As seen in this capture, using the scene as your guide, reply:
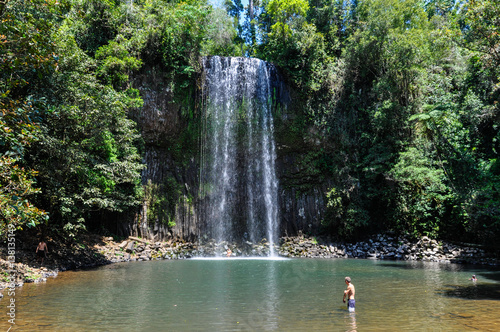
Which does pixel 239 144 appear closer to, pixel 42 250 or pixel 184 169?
pixel 184 169

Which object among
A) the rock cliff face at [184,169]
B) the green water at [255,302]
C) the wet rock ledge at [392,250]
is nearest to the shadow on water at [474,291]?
the green water at [255,302]

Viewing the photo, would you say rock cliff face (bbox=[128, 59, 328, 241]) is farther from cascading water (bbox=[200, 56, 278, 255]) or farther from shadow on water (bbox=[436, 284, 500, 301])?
shadow on water (bbox=[436, 284, 500, 301])

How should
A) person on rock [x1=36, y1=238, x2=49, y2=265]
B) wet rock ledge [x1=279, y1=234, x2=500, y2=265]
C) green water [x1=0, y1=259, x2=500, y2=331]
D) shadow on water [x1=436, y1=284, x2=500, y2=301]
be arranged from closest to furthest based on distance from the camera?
green water [x1=0, y1=259, x2=500, y2=331] < shadow on water [x1=436, y1=284, x2=500, y2=301] < person on rock [x1=36, y1=238, x2=49, y2=265] < wet rock ledge [x1=279, y1=234, x2=500, y2=265]

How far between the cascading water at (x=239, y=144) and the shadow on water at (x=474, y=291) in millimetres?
14324

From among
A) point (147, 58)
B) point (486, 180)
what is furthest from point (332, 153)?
point (147, 58)

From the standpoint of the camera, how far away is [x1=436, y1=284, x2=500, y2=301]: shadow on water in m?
9.45

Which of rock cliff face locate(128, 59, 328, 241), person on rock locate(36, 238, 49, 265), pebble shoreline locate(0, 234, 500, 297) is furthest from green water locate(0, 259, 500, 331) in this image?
rock cliff face locate(128, 59, 328, 241)

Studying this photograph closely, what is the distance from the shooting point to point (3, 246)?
1223 cm

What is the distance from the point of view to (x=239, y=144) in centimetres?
2505

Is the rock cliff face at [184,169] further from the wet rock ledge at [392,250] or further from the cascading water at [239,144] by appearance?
the wet rock ledge at [392,250]

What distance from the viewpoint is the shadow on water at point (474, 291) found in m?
9.45

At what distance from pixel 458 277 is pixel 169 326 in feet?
38.6

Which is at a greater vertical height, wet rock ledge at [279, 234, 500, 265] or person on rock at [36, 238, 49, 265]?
person on rock at [36, 238, 49, 265]

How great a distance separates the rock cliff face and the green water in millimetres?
9194
